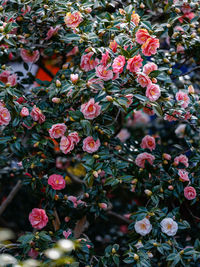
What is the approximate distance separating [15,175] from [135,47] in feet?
5.25

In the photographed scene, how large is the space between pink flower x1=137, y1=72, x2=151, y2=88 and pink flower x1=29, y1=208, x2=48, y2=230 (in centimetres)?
78

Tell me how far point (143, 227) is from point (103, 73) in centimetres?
73

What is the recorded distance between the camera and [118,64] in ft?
4.60

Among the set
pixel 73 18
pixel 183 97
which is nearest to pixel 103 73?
pixel 73 18

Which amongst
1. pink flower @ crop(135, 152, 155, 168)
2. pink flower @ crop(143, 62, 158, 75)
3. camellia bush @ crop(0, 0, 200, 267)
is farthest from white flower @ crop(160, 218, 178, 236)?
pink flower @ crop(143, 62, 158, 75)

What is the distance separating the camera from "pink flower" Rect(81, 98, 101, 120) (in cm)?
146

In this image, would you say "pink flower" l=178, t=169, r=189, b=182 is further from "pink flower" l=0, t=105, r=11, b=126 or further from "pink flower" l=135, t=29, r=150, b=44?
"pink flower" l=0, t=105, r=11, b=126

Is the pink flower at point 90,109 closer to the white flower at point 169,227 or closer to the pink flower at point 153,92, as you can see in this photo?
the pink flower at point 153,92

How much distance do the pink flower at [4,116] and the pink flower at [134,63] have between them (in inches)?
23.0

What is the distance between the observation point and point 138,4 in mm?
1881

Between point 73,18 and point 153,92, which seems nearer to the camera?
point 153,92

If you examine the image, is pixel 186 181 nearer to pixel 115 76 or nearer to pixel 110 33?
pixel 115 76

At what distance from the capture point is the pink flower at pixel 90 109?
146 cm

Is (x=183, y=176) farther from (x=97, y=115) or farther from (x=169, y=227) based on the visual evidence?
(x=97, y=115)
